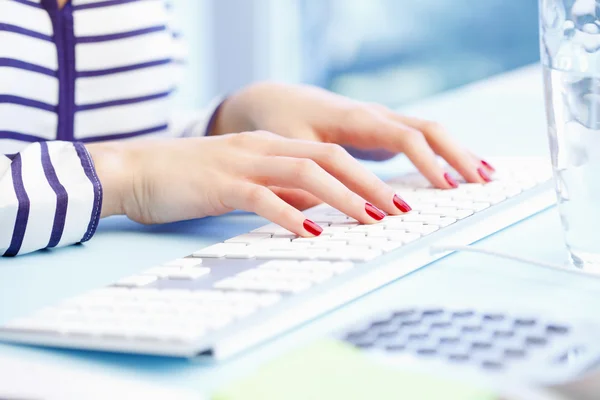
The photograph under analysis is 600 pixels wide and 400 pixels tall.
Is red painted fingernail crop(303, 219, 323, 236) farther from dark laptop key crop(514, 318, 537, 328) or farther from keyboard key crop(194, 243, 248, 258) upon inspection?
dark laptop key crop(514, 318, 537, 328)

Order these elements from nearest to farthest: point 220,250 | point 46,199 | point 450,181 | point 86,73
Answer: point 220,250 → point 46,199 → point 450,181 → point 86,73

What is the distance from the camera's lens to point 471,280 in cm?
52

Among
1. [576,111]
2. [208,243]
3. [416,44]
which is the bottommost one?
[416,44]

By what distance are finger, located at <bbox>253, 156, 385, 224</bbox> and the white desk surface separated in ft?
0.21

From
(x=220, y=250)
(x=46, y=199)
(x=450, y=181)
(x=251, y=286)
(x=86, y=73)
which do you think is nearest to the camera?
(x=251, y=286)

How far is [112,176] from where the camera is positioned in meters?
0.76

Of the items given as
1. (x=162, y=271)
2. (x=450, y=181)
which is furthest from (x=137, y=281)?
(x=450, y=181)

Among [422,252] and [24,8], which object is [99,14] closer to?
[24,8]

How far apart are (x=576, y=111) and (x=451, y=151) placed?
288 mm

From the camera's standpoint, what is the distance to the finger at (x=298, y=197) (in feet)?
2.46

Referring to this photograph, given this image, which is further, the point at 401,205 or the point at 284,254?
the point at 401,205

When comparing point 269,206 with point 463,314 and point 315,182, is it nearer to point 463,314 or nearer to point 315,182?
point 315,182

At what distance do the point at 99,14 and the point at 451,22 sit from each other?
5.00 metres

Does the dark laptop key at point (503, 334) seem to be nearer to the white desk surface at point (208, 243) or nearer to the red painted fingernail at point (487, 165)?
the white desk surface at point (208, 243)
